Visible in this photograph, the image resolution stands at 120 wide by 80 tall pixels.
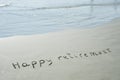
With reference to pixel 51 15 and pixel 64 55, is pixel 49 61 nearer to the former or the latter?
pixel 64 55

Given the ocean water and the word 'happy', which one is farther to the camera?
the ocean water

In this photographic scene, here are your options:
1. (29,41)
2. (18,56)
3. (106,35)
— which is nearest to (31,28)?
(29,41)

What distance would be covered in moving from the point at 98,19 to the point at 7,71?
3.49ft

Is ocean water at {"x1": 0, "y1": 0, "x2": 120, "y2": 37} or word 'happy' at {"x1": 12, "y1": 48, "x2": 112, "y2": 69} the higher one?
ocean water at {"x1": 0, "y1": 0, "x2": 120, "y2": 37}

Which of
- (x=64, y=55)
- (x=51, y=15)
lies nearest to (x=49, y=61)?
(x=64, y=55)

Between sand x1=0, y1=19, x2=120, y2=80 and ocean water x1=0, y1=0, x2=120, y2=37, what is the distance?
0.16 m

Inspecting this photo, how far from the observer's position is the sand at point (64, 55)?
1060 millimetres

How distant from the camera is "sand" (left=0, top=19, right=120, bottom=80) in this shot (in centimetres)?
106

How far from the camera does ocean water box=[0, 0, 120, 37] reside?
5.75ft

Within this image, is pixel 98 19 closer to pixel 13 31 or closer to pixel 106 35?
pixel 106 35

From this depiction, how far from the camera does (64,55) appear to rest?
4.10 ft

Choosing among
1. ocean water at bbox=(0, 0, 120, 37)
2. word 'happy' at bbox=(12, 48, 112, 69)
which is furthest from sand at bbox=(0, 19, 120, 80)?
ocean water at bbox=(0, 0, 120, 37)

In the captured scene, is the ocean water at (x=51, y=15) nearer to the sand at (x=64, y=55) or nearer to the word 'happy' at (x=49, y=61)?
the sand at (x=64, y=55)

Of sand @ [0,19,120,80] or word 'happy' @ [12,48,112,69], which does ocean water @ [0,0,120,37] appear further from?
word 'happy' @ [12,48,112,69]
